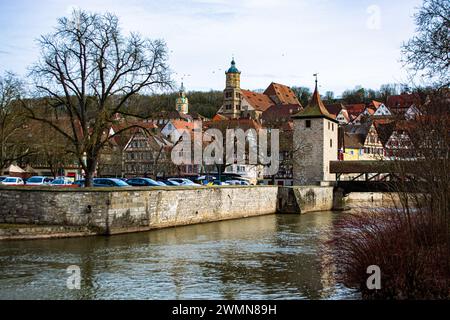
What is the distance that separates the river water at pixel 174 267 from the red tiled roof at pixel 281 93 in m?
104

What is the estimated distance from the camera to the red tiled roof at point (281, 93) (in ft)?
428

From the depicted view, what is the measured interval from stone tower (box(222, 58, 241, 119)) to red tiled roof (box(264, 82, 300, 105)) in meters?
8.43

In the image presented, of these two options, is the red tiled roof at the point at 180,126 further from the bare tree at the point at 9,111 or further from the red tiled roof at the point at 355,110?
the red tiled roof at the point at 355,110

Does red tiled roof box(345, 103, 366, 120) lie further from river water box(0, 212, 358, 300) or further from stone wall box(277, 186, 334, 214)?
river water box(0, 212, 358, 300)

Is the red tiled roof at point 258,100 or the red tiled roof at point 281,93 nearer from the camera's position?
the red tiled roof at point 258,100

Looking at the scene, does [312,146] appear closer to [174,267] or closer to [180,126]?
[180,126]

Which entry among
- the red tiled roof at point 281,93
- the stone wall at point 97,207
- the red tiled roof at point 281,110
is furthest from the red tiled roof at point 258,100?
the stone wall at point 97,207

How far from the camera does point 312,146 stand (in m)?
53.5

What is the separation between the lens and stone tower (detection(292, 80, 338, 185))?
175 ft

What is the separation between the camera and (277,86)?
13312 centimetres

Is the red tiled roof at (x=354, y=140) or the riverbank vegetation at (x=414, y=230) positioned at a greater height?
the red tiled roof at (x=354, y=140)
